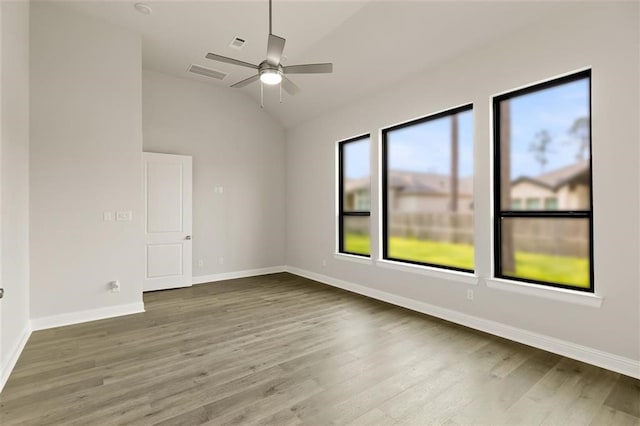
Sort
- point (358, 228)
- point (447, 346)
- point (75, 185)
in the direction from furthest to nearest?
1. point (358, 228)
2. point (75, 185)
3. point (447, 346)

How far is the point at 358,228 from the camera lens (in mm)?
5508

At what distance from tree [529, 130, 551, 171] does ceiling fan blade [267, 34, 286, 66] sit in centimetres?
270

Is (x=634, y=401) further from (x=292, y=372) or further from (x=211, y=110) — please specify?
(x=211, y=110)

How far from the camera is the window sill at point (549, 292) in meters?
2.75

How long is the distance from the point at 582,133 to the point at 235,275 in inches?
226

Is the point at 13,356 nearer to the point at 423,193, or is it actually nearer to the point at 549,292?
the point at 423,193

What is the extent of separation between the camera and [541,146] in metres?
3.24

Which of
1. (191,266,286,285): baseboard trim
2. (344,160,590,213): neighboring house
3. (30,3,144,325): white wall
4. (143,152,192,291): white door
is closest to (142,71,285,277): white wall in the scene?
(191,266,286,285): baseboard trim

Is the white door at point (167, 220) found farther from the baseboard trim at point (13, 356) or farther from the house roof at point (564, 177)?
the house roof at point (564, 177)

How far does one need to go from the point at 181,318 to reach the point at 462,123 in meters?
4.29

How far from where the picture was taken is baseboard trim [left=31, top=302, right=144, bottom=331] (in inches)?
143

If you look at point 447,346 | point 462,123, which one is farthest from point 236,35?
point 447,346

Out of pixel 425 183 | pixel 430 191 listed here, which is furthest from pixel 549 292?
pixel 425 183

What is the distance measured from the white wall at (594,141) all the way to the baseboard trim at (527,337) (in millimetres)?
49
